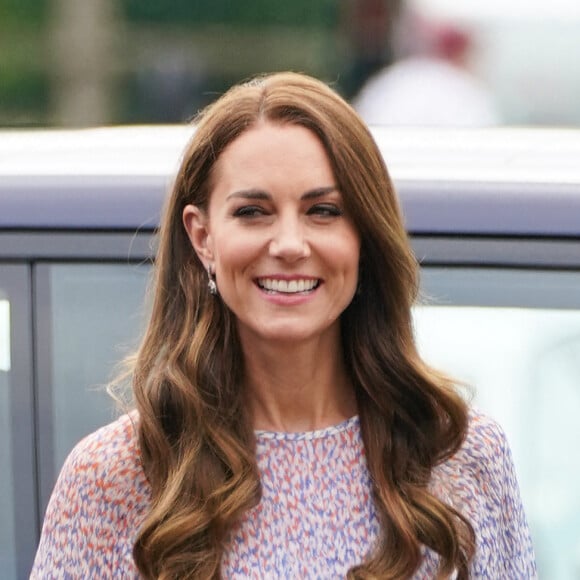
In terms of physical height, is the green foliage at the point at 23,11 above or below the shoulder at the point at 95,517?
above

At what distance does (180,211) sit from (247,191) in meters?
0.18

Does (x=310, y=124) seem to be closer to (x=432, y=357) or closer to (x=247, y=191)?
(x=247, y=191)

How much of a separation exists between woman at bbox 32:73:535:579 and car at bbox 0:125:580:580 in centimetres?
36

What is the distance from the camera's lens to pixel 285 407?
2420mm

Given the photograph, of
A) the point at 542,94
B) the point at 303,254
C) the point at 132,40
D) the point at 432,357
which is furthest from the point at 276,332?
the point at 132,40

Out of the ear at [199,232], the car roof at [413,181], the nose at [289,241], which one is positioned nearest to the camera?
the nose at [289,241]

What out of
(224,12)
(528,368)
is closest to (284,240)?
(528,368)

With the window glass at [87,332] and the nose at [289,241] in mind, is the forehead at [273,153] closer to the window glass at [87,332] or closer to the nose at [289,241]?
the nose at [289,241]

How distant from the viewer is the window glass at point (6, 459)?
2.86m

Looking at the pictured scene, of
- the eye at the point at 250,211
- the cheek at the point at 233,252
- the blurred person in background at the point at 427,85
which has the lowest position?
the cheek at the point at 233,252

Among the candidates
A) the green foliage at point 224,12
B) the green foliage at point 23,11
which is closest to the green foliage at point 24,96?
the green foliage at point 23,11

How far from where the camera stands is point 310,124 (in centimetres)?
231

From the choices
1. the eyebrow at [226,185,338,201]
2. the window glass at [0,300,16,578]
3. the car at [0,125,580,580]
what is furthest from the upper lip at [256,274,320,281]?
the window glass at [0,300,16,578]

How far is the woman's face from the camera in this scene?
7.39 ft
